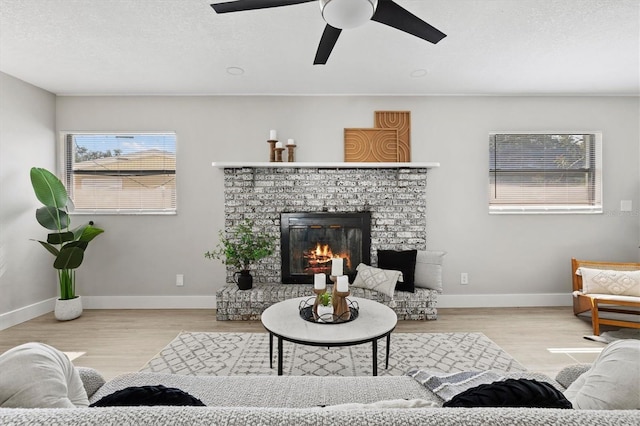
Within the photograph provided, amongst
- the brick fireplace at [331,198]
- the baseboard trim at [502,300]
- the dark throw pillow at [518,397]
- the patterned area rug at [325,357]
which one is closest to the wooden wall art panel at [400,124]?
the brick fireplace at [331,198]

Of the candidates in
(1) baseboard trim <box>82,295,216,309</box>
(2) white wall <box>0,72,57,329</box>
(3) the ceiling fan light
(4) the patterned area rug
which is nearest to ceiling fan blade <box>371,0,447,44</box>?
(3) the ceiling fan light

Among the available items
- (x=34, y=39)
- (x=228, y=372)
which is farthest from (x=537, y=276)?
(x=34, y=39)

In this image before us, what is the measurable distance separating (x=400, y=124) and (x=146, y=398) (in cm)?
358

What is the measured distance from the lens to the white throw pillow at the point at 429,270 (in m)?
3.43

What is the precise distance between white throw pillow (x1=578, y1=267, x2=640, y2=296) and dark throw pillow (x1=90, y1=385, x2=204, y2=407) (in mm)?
3808

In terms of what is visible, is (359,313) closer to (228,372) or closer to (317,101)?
(228,372)

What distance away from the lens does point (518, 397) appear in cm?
90

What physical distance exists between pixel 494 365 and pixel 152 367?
256 centimetres

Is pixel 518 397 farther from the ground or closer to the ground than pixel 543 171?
closer to the ground

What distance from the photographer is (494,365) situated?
2.40 meters

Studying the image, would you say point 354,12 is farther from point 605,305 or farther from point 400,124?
point 605,305

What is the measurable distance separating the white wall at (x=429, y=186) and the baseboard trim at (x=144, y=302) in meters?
0.02

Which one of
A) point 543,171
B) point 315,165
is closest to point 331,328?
point 315,165

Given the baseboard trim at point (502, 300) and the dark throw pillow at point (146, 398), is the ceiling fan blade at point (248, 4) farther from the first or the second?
the baseboard trim at point (502, 300)
